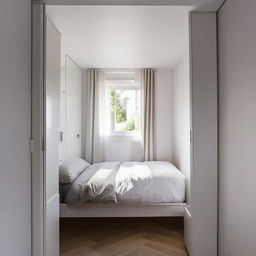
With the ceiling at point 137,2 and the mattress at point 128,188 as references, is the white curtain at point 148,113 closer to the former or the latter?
the mattress at point 128,188

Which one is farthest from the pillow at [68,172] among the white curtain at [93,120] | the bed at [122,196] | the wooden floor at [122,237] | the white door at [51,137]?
the white curtain at [93,120]

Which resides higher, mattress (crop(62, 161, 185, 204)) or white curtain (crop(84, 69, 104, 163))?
white curtain (crop(84, 69, 104, 163))

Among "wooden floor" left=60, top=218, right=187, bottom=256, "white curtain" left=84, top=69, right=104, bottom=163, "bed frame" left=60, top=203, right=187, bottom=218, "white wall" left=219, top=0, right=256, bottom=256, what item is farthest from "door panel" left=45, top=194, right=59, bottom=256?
"white curtain" left=84, top=69, right=104, bottom=163

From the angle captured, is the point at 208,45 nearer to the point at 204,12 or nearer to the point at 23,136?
the point at 204,12

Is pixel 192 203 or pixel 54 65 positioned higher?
pixel 54 65

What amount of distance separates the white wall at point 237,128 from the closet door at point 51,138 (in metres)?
1.37

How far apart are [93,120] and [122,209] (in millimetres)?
2025

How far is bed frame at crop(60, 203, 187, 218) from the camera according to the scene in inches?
97.9

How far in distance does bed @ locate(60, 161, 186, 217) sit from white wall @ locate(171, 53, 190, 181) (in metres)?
0.46

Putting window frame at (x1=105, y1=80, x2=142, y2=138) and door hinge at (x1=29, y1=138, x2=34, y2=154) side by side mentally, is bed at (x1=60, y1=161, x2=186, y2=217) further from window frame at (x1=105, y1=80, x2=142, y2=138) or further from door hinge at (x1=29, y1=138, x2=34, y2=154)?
window frame at (x1=105, y1=80, x2=142, y2=138)

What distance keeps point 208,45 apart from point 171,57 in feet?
5.37

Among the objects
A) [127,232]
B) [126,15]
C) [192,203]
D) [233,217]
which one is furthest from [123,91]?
[233,217]

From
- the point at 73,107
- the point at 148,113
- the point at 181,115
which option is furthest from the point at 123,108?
the point at 181,115

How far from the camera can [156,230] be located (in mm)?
2707
